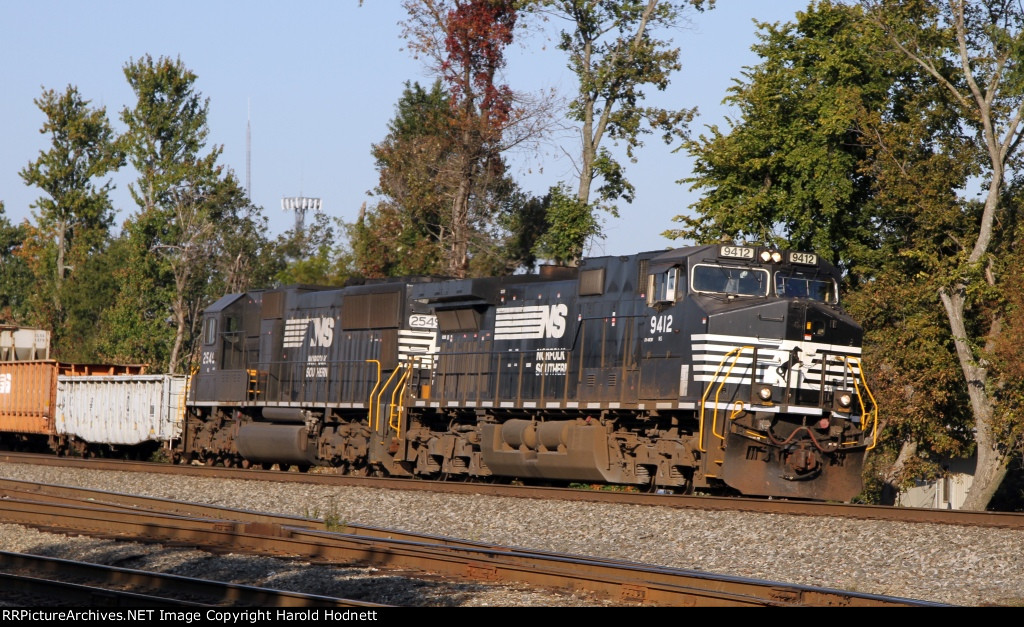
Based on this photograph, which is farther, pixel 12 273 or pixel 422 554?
pixel 12 273

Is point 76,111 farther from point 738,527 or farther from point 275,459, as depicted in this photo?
point 738,527

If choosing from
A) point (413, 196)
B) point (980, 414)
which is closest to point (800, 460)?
point (980, 414)

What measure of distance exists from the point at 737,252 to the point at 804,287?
3.77ft

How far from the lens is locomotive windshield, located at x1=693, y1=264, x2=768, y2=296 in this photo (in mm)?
16688

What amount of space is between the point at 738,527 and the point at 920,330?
1493 centimetres

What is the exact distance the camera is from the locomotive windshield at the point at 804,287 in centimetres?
1692

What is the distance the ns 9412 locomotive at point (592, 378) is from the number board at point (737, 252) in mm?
23

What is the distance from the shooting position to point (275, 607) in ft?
26.9

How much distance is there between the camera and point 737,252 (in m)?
16.8

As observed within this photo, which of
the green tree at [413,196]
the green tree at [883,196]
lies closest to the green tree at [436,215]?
the green tree at [413,196]

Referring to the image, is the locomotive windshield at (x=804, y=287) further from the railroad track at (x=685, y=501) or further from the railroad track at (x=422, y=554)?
the railroad track at (x=422, y=554)

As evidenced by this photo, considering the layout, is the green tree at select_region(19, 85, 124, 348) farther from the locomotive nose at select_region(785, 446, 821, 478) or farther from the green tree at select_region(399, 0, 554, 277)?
the locomotive nose at select_region(785, 446, 821, 478)

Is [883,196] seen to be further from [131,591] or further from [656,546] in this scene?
[131,591]

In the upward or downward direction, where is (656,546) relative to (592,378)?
downward
